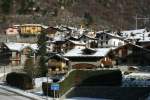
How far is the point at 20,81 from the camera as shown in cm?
7575

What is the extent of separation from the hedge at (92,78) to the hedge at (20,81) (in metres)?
6.62

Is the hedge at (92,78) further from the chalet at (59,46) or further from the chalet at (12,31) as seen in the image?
the chalet at (12,31)

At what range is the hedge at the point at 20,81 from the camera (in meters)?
73.4

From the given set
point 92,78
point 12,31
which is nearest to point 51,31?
point 12,31

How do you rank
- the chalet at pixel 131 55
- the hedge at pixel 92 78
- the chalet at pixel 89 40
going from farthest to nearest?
the chalet at pixel 89 40, the chalet at pixel 131 55, the hedge at pixel 92 78

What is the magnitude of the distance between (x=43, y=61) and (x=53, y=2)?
327 feet

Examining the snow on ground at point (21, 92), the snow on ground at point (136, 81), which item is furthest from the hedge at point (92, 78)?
the snow on ground at point (21, 92)

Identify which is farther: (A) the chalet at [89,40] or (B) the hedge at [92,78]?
(A) the chalet at [89,40]

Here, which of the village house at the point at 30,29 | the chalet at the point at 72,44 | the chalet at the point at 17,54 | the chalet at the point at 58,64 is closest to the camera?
the chalet at the point at 58,64

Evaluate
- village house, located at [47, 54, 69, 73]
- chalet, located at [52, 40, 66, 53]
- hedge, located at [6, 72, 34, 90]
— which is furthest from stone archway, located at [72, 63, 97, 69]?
chalet, located at [52, 40, 66, 53]

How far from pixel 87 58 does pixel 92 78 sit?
23640mm

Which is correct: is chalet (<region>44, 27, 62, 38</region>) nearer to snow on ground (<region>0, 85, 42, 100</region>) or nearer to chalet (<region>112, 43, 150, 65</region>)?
chalet (<region>112, 43, 150, 65</region>)

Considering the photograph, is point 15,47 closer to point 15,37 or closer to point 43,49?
point 43,49

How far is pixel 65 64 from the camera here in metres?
95.2
